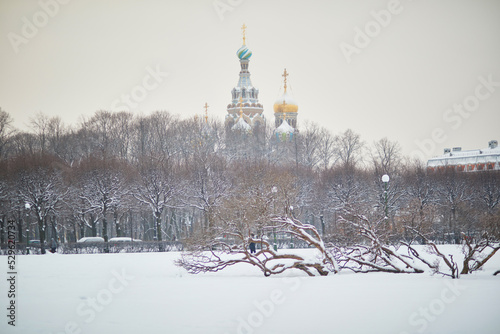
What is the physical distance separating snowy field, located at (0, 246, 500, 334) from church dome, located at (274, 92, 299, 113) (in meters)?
81.3

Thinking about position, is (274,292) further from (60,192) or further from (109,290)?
(60,192)

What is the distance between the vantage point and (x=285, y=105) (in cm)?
9900

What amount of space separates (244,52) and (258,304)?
8774 centimetres

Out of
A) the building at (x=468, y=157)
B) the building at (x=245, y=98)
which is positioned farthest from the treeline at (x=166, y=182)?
the building at (x=245, y=98)

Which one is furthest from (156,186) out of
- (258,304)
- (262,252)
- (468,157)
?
(468,157)

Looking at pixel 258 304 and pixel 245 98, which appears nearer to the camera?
pixel 258 304

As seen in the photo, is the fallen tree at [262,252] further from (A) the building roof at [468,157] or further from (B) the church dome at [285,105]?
(B) the church dome at [285,105]

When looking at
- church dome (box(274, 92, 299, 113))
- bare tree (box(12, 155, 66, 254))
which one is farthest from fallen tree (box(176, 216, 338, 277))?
church dome (box(274, 92, 299, 113))

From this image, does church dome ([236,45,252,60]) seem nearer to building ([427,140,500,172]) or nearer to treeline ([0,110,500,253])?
building ([427,140,500,172])

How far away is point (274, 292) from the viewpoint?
49.0 ft

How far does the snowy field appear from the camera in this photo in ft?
36.2

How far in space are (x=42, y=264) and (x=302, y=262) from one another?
12.5 metres

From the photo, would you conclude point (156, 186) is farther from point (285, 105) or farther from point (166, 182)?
point (285, 105)

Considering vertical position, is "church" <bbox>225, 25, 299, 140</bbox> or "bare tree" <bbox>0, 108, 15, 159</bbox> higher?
"church" <bbox>225, 25, 299, 140</bbox>
